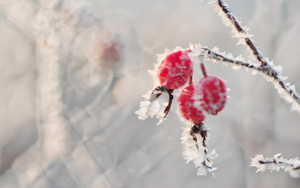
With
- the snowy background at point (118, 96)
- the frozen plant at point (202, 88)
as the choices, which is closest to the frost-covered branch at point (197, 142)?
the frozen plant at point (202, 88)

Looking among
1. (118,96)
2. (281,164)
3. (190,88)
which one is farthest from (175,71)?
(118,96)

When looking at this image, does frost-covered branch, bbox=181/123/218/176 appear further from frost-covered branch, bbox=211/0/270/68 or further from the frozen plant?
frost-covered branch, bbox=211/0/270/68

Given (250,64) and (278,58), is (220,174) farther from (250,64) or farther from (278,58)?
(250,64)

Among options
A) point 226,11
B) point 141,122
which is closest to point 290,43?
point 141,122

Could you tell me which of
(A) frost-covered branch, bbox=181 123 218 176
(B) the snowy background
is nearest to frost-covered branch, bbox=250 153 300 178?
(A) frost-covered branch, bbox=181 123 218 176

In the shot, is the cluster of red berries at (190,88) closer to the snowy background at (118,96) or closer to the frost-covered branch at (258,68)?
the frost-covered branch at (258,68)

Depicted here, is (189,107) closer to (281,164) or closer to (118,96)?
(281,164)
